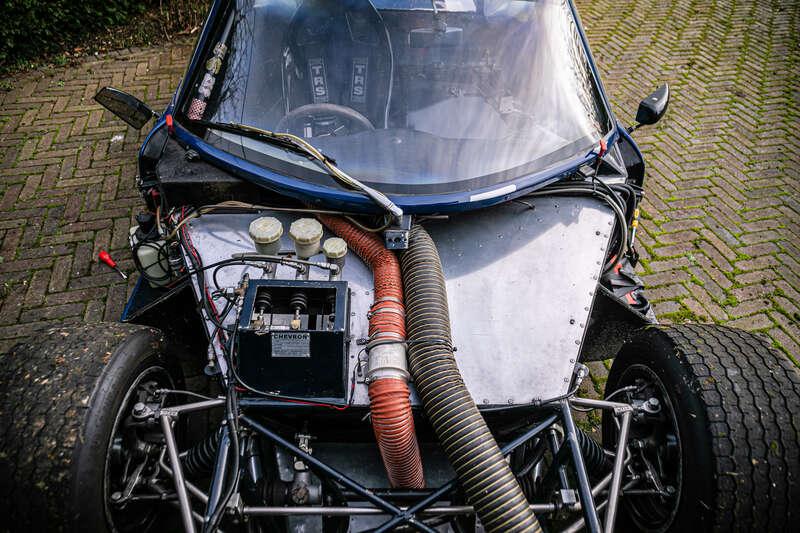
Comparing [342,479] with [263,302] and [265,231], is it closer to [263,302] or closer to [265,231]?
[263,302]

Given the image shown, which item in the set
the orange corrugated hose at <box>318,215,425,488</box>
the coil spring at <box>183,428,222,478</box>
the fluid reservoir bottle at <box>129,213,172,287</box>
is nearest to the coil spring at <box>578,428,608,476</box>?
the orange corrugated hose at <box>318,215,425,488</box>

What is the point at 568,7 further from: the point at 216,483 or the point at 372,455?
the point at 216,483

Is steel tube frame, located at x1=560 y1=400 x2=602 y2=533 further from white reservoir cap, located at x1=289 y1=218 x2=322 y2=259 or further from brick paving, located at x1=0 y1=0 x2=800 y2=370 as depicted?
brick paving, located at x1=0 y1=0 x2=800 y2=370

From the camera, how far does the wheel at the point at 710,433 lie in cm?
188

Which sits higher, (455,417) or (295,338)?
(295,338)

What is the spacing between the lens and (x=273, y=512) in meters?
1.88

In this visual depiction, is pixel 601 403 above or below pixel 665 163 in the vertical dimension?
above

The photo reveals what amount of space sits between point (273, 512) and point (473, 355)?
2.92ft

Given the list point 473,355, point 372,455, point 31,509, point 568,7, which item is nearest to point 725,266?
point 568,7

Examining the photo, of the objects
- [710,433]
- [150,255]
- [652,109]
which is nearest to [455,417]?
[710,433]

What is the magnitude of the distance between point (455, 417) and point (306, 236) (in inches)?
36.1

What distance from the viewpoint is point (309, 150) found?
2.43 meters

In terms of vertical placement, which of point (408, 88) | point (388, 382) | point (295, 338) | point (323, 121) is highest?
point (408, 88)

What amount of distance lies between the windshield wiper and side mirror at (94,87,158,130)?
459mm
